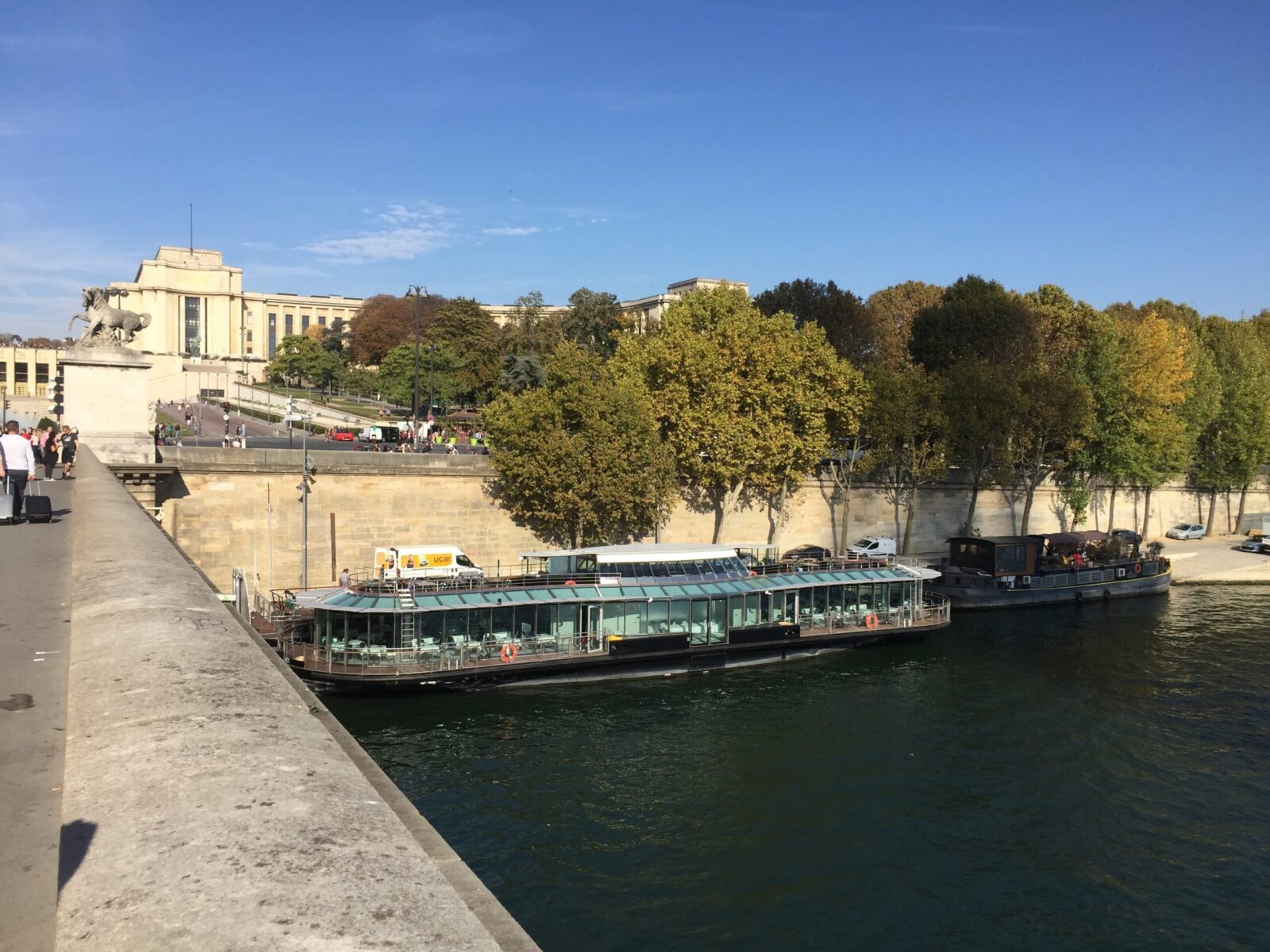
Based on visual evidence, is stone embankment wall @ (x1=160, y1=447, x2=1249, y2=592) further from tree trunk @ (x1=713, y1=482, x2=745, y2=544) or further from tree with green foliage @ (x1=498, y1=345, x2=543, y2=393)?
tree with green foliage @ (x1=498, y1=345, x2=543, y2=393)

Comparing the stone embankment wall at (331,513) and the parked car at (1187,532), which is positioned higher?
the stone embankment wall at (331,513)

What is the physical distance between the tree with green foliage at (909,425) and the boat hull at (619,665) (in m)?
13.8

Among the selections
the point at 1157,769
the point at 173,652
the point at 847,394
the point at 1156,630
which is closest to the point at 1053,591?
the point at 1156,630

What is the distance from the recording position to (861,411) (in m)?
46.9

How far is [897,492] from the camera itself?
52.0m

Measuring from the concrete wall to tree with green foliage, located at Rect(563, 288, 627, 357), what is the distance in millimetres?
74410

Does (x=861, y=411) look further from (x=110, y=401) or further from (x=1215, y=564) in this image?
(x=110, y=401)

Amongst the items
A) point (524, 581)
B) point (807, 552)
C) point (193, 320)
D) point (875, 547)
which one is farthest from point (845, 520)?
point (193, 320)

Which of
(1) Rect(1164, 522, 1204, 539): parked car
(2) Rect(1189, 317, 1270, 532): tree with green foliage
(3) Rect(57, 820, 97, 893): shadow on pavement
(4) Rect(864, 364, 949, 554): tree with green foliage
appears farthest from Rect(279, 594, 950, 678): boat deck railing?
(2) Rect(1189, 317, 1270, 532): tree with green foliage

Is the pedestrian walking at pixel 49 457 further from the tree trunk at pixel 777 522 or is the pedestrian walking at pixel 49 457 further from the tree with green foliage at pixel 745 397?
the tree trunk at pixel 777 522

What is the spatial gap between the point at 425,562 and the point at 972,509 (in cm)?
2999

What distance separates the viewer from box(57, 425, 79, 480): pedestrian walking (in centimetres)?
2792

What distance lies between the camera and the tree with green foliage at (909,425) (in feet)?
157

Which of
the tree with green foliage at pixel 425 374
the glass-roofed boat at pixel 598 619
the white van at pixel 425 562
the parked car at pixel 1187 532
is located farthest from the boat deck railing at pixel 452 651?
the tree with green foliage at pixel 425 374
